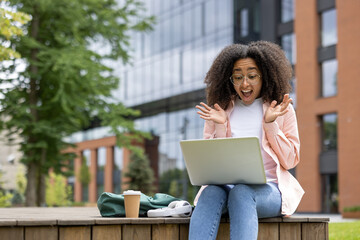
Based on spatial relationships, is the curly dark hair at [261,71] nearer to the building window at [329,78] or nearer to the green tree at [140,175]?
the building window at [329,78]

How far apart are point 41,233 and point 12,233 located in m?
0.18

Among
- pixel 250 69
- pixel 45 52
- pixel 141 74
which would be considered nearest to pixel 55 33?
pixel 45 52

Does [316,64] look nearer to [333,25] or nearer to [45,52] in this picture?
[333,25]

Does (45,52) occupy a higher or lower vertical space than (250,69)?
higher

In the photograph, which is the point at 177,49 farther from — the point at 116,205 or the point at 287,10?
the point at 116,205

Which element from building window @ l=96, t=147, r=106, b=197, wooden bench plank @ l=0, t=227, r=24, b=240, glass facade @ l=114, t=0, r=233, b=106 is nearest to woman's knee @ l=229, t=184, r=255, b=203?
wooden bench plank @ l=0, t=227, r=24, b=240

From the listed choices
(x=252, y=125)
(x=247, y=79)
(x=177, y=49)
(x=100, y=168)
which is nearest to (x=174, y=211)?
(x=252, y=125)

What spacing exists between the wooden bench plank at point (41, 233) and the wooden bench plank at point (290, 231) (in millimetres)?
1688

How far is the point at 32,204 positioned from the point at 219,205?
12.6 metres

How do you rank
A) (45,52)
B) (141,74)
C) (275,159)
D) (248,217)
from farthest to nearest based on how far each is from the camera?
(141,74) → (45,52) → (275,159) → (248,217)

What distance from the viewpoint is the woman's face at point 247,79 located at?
4.20m

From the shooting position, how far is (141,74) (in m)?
36.8

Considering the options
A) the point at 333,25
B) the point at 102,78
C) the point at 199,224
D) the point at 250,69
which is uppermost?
the point at 333,25

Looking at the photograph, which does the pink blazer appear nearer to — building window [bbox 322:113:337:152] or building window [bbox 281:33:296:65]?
building window [bbox 322:113:337:152]
